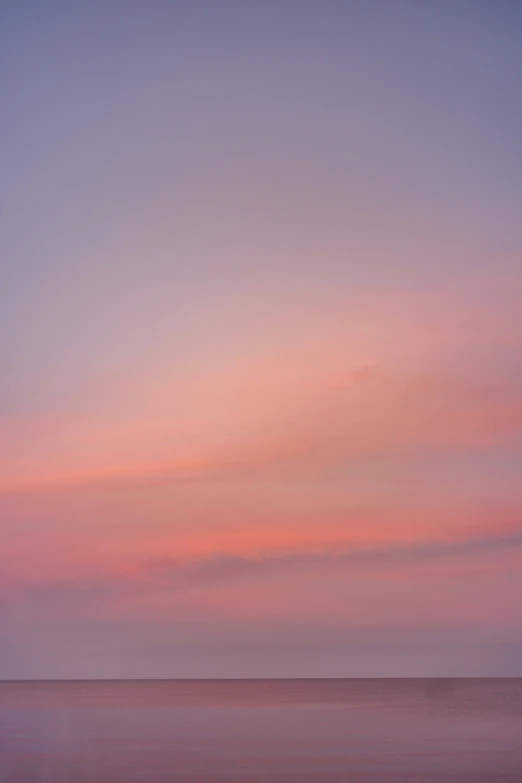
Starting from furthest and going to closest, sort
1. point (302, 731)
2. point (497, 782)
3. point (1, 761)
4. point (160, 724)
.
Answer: point (160, 724) → point (302, 731) → point (1, 761) → point (497, 782)

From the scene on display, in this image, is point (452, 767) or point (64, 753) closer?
point (452, 767)

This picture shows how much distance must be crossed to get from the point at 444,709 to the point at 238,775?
604 inches

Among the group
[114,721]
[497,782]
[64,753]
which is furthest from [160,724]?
[497,782]

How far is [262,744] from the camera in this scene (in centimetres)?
1655

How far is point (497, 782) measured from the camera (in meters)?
12.2

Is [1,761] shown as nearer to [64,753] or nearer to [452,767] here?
[64,753]

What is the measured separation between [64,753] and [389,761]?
4966 millimetres

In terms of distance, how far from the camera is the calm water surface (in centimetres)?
1298

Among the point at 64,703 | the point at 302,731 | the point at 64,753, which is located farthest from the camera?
the point at 64,703

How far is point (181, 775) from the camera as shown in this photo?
513 inches

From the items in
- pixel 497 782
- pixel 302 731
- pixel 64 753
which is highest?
pixel 302 731

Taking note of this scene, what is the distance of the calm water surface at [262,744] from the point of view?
12977 millimetres

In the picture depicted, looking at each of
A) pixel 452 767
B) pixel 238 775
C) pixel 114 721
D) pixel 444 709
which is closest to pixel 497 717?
pixel 444 709

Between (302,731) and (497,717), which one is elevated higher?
(497,717)
